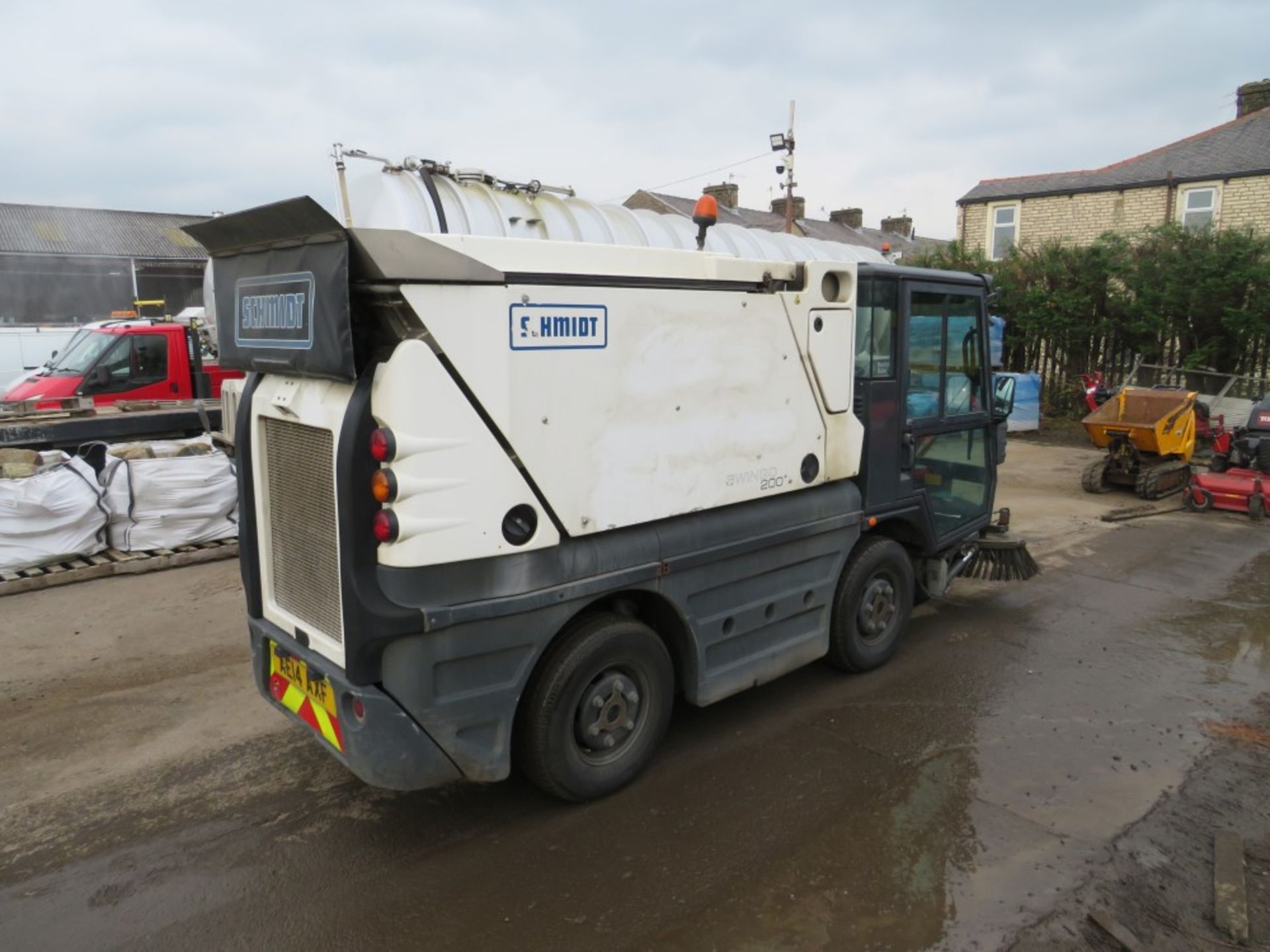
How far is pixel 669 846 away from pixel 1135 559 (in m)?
6.53

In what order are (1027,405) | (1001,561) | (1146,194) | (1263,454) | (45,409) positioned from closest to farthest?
1. (1001,561)
2. (45,409)
3. (1263,454)
4. (1027,405)
5. (1146,194)

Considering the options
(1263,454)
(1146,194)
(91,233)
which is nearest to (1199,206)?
(1146,194)

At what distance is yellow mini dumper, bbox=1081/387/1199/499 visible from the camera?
10609mm

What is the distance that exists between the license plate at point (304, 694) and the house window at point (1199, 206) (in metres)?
23.1

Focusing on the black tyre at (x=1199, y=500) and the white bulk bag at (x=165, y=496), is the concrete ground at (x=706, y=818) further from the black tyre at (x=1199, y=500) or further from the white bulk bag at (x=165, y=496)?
the black tyre at (x=1199, y=500)

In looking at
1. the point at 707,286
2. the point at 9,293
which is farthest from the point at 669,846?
the point at 9,293

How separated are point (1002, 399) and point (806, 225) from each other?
31379 millimetres

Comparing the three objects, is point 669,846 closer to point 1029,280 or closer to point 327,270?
point 327,270

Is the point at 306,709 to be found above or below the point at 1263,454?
below

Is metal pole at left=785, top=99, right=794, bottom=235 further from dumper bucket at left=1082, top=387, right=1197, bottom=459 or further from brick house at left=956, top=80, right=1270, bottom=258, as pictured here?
dumper bucket at left=1082, top=387, right=1197, bottom=459

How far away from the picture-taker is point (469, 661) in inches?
128

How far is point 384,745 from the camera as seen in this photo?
3.14m

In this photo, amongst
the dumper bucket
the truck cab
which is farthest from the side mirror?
the truck cab

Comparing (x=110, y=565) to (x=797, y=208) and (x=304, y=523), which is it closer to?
(x=304, y=523)
